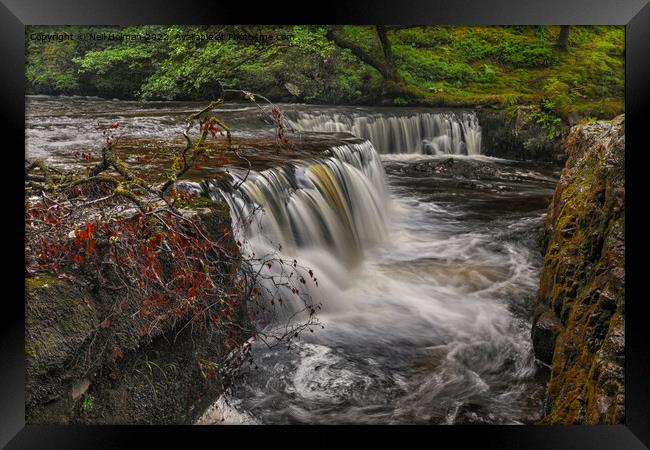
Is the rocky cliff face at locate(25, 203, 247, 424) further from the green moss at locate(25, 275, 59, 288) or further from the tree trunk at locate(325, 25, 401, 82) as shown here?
the tree trunk at locate(325, 25, 401, 82)

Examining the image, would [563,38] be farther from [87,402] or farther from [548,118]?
[87,402]

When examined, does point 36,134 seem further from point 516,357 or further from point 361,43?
point 516,357

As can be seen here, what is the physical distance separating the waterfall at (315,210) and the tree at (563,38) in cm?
130

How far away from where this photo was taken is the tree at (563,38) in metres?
3.26

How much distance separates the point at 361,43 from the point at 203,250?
4.83 ft

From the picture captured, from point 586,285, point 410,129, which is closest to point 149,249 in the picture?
point 410,129

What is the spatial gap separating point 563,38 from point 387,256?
5.44 ft

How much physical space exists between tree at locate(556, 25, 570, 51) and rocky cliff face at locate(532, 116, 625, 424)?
0.50m

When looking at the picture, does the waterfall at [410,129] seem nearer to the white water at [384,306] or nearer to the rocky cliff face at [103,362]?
the white water at [384,306]

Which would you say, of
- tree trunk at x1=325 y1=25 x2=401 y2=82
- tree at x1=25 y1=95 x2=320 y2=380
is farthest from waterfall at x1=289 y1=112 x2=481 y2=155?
tree at x1=25 y1=95 x2=320 y2=380

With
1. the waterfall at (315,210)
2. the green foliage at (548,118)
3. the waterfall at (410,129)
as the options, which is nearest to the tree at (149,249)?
the waterfall at (315,210)

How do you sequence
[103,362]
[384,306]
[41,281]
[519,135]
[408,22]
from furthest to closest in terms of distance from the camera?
[519,135]
[384,306]
[408,22]
[41,281]
[103,362]

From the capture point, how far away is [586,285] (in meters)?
3.33

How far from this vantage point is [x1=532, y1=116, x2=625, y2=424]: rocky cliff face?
314 cm
